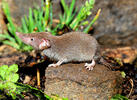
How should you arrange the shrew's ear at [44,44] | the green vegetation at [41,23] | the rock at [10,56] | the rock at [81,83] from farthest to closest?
the green vegetation at [41,23], the rock at [10,56], the shrew's ear at [44,44], the rock at [81,83]

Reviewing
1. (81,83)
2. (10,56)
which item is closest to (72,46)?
(81,83)

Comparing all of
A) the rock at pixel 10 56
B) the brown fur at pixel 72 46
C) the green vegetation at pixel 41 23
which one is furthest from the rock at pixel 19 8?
the brown fur at pixel 72 46

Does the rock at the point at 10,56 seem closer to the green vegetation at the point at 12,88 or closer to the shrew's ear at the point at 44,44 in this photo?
the shrew's ear at the point at 44,44

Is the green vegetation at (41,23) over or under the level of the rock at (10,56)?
over

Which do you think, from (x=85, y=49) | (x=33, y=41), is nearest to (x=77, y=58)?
(x=85, y=49)

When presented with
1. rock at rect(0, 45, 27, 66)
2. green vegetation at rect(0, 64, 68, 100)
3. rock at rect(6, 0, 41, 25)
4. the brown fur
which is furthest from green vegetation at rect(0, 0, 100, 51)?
green vegetation at rect(0, 64, 68, 100)

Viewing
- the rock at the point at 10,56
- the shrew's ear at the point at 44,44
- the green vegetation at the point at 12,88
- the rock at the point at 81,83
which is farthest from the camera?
the rock at the point at 10,56

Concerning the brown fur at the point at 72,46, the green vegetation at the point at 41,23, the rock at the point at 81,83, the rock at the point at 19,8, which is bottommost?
the rock at the point at 81,83

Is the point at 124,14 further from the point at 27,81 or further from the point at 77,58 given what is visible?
the point at 27,81
